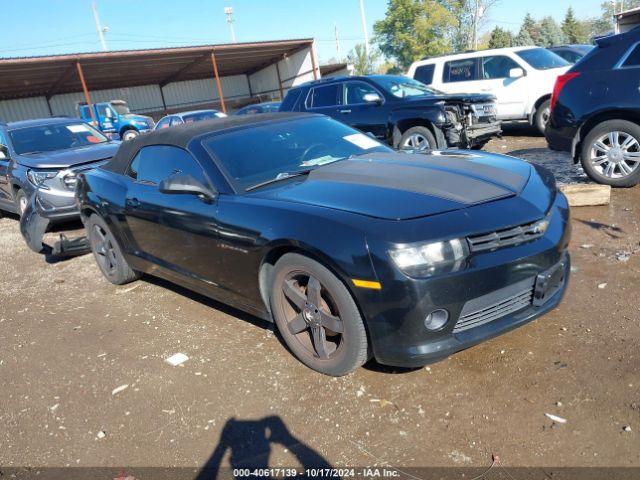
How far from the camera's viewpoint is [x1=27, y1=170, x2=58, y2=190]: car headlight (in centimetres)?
684

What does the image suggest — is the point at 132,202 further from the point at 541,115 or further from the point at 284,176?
the point at 541,115

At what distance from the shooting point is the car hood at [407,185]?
2684 mm

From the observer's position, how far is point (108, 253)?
4988 millimetres

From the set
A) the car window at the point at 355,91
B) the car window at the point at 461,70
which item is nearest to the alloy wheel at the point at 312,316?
the car window at the point at 355,91

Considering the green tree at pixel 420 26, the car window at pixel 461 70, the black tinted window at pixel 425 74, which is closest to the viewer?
the car window at pixel 461 70

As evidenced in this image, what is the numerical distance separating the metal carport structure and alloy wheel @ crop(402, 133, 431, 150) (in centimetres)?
2167

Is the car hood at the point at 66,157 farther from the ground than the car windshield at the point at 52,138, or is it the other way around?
the car windshield at the point at 52,138

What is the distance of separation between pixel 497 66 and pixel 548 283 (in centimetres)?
930

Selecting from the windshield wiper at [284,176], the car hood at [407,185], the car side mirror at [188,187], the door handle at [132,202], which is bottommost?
the door handle at [132,202]

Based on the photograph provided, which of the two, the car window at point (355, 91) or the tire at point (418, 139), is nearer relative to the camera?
the tire at point (418, 139)

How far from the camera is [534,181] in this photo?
3.14m

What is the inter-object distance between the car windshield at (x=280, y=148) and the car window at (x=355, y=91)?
4.84 meters

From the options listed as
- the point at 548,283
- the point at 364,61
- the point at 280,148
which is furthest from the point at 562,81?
the point at 364,61

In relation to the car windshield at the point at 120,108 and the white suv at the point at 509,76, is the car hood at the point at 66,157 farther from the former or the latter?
the car windshield at the point at 120,108
